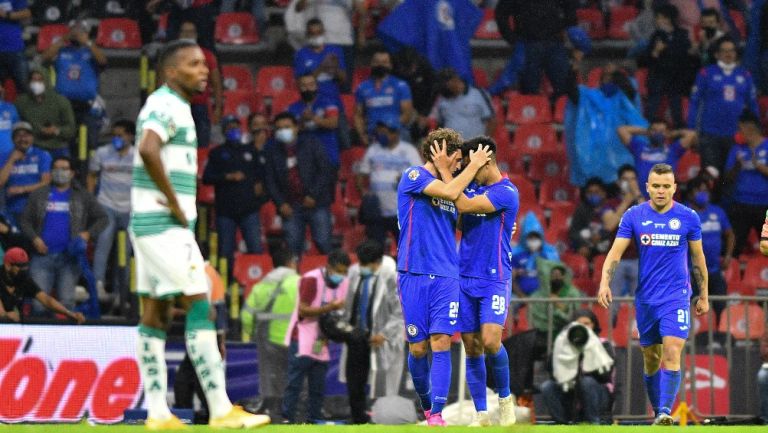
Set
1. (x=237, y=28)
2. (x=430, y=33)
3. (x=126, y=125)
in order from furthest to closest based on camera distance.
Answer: (x=237, y=28) < (x=430, y=33) < (x=126, y=125)

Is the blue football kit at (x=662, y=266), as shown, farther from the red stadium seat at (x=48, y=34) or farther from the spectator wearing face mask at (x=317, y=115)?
the red stadium seat at (x=48, y=34)

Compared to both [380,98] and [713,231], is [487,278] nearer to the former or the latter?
[713,231]

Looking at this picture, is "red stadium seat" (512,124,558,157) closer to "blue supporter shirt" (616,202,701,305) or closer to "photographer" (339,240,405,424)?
"photographer" (339,240,405,424)

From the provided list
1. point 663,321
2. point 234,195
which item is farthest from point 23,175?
point 663,321

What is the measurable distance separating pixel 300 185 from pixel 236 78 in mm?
3603

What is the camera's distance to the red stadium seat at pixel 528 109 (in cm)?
2189

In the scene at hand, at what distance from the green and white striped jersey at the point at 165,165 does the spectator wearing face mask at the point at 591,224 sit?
39.5 ft

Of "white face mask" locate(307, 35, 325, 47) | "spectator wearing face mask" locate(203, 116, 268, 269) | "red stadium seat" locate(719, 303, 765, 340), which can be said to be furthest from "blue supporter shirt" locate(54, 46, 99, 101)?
"red stadium seat" locate(719, 303, 765, 340)

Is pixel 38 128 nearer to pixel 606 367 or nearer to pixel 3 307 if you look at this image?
pixel 3 307

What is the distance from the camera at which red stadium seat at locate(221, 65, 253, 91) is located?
22.4 metres

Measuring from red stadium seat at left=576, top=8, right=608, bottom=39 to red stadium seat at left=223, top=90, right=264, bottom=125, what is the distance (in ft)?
18.2

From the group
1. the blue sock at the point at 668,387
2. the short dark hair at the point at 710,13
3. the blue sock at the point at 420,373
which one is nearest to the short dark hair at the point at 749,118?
the short dark hair at the point at 710,13

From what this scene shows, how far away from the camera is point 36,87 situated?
19656mm

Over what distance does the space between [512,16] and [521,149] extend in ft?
6.71
